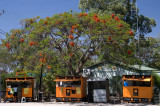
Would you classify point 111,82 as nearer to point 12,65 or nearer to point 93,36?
point 93,36

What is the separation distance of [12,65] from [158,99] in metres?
21.0

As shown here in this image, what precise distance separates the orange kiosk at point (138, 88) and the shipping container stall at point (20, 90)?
7.81 m

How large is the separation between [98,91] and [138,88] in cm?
302

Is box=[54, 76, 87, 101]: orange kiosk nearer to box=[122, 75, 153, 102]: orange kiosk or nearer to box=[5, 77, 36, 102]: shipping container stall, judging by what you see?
box=[5, 77, 36, 102]: shipping container stall

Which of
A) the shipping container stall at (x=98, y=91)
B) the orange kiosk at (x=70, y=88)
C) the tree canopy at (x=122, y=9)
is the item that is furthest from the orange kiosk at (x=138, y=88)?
the tree canopy at (x=122, y=9)

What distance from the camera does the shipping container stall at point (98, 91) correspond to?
58.6 feet

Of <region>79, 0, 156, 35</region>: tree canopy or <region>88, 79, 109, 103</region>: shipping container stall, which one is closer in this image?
<region>88, 79, 109, 103</region>: shipping container stall

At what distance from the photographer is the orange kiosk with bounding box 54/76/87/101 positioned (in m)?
18.1

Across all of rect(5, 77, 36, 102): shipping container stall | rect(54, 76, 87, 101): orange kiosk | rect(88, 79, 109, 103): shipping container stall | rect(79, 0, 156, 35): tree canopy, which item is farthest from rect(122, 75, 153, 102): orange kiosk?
rect(79, 0, 156, 35): tree canopy

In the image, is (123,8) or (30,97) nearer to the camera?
(30,97)

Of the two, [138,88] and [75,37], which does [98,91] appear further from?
[75,37]

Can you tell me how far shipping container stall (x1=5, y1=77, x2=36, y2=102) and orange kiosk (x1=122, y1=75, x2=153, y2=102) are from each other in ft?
25.6

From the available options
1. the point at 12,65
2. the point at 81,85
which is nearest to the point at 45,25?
the point at 81,85

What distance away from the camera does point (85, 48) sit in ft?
59.0
